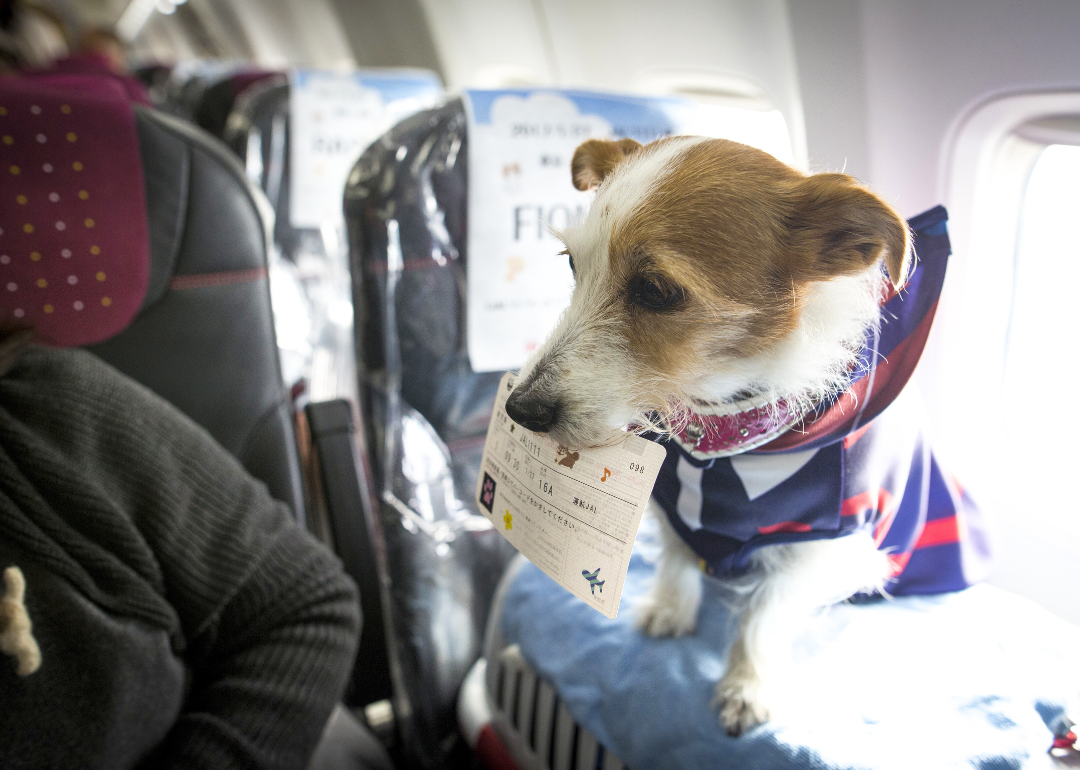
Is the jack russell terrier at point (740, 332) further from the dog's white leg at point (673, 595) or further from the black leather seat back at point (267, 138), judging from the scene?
the black leather seat back at point (267, 138)

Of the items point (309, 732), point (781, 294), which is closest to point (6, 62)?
point (309, 732)

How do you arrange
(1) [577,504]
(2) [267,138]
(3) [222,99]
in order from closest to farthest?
(1) [577,504]
(2) [267,138]
(3) [222,99]

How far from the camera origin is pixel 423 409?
1177 mm

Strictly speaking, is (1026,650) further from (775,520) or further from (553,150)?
(553,150)

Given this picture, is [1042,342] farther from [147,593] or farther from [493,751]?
[147,593]

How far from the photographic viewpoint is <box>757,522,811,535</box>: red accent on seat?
64 cm

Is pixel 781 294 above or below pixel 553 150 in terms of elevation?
below

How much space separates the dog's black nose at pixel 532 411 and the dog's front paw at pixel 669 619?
1.68 feet

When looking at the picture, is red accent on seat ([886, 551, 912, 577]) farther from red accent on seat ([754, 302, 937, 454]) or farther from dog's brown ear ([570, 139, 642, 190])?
dog's brown ear ([570, 139, 642, 190])

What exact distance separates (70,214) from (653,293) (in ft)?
3.01

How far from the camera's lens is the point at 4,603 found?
2.12 feet

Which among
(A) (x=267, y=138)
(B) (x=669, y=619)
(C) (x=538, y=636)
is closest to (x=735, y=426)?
(B) (x=669, y=619)

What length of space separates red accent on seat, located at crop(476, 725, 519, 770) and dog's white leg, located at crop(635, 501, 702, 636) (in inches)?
13.9

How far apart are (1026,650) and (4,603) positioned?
123 cm
